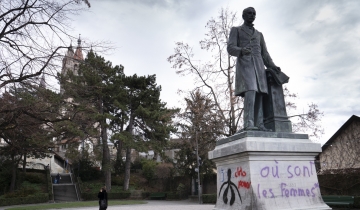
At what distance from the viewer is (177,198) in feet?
107

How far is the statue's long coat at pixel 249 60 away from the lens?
6125 millimetres

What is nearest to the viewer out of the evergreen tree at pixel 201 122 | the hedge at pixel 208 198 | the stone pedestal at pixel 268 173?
the stone pedestal at pixel 268 173

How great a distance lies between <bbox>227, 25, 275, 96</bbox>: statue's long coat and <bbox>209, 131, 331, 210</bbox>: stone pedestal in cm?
108

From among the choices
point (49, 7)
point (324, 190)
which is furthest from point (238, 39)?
point (324, 190)

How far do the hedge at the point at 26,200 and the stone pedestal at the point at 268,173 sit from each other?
80.8 ft

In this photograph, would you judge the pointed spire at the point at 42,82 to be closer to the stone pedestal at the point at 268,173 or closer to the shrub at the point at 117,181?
the stone pedestal at the point at 268,173

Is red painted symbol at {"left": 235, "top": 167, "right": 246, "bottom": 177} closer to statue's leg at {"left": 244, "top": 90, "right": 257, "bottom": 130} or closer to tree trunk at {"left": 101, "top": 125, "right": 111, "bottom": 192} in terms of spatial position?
statue's leg at {"left": 244, "top": 90, "right": 257, "bottom": 130}

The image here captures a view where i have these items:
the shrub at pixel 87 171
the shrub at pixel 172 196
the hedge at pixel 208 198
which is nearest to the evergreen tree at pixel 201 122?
the hedge at pixel 208 198

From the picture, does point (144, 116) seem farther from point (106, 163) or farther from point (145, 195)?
point (145, 195)

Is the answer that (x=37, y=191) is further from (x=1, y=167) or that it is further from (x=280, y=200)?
(x=280, y=200)

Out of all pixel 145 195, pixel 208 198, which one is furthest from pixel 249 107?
pixel 145 195

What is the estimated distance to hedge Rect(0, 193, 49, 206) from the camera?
24.6m

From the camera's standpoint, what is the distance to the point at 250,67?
619 centimetres

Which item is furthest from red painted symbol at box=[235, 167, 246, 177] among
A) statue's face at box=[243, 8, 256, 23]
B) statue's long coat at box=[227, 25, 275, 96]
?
statue's face at box=[243, 8, 256, 23]
